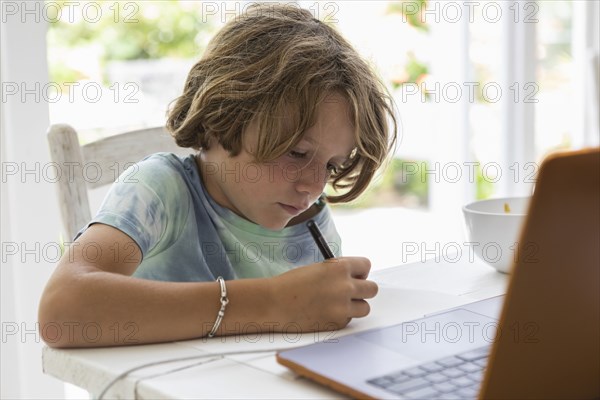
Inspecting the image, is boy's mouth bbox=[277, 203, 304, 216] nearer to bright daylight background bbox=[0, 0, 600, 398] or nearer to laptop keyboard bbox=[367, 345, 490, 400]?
bright daylight background bbox=[0, 0, 600, 398]

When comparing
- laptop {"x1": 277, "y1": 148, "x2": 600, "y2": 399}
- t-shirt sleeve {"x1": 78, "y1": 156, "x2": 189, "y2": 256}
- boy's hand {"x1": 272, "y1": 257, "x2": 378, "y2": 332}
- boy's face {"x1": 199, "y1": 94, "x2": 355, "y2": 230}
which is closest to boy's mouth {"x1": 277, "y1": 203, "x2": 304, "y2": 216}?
boy's face {"x1": 199, "y1": 94, "x2": 355, "y2": 230}

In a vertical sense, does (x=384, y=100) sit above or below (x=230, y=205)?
above

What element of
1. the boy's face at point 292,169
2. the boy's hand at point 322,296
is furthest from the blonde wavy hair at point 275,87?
the boy's hand at point 322,296

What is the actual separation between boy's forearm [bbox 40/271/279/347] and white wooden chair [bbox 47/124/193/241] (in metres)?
0.29

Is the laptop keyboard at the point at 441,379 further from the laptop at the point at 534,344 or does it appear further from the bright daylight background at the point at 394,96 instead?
the bright daylight background at the point at 394,96

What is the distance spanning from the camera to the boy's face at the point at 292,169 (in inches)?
41.8

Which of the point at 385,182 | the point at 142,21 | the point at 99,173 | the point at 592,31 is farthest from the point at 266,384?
the point at 142,21

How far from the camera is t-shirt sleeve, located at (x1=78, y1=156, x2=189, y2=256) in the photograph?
932 millimetres

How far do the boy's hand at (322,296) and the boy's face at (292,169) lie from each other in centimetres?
22

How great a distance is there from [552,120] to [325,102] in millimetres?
2580

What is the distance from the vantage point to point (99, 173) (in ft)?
3.88

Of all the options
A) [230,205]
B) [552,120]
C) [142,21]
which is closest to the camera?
[230,205]

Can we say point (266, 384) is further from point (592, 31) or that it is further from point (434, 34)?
point (592, 31)

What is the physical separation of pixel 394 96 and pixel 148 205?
1384mm
